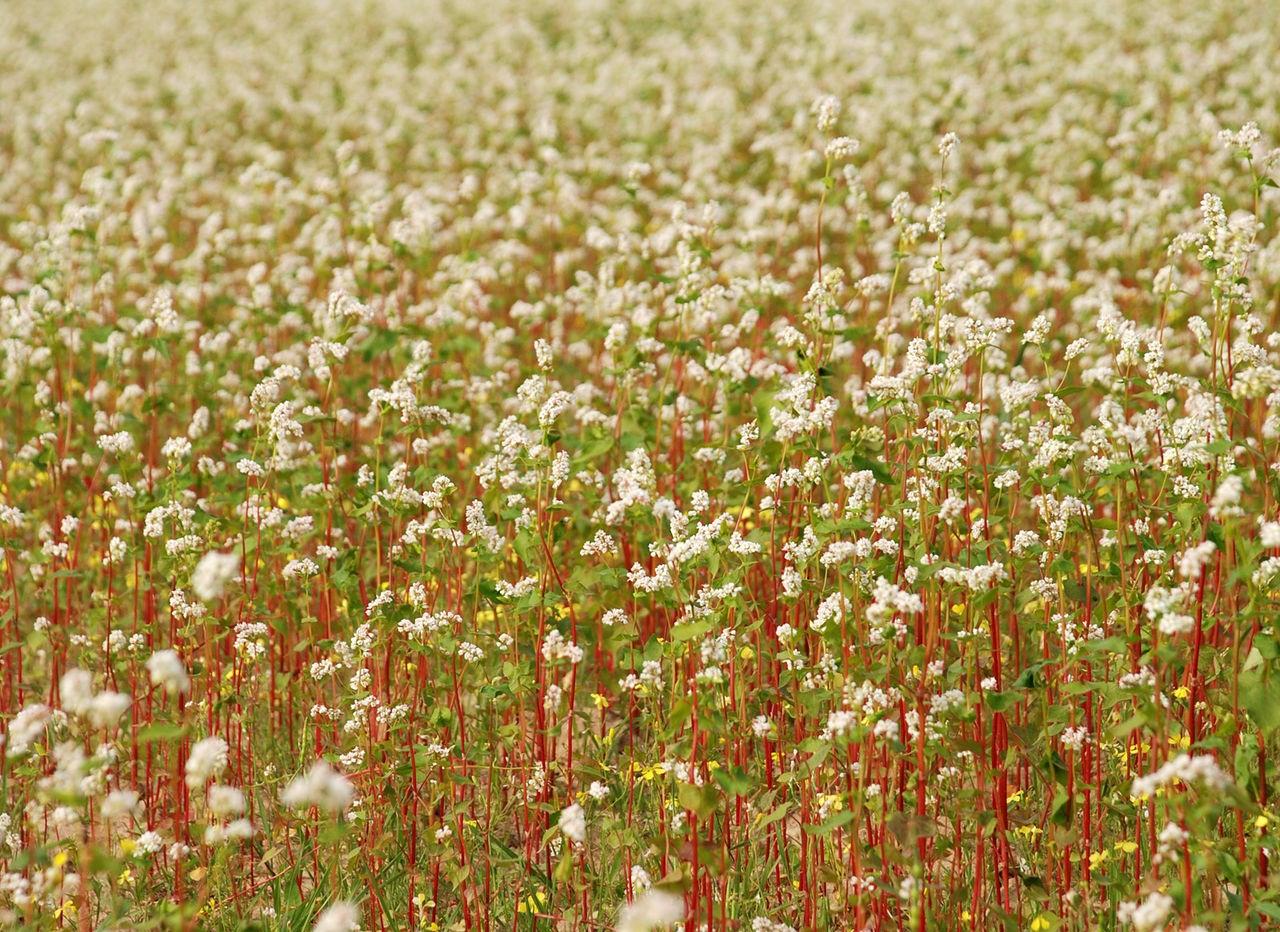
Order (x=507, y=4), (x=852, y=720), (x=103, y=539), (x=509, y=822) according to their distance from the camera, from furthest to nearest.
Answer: (x=507, y=4)
(x=103, y=539)
(x=509, y=822)
(x=852, y=720)

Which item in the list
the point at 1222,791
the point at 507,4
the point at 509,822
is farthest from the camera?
the point at 507,4

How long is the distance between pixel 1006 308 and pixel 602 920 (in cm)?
689

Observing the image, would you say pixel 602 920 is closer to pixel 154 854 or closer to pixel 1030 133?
pixel 154 854

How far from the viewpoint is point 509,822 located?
5.27 meters

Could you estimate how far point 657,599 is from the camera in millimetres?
4957

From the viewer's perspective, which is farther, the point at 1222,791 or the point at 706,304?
the point at 706,304

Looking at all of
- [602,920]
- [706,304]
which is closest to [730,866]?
[602,920]

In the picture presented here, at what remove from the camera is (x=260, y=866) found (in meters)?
5.08

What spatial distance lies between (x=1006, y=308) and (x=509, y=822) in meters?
6.49

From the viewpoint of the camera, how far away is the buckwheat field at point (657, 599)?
4.17 metres

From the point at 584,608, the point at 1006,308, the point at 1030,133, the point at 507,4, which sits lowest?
the point at 584,608

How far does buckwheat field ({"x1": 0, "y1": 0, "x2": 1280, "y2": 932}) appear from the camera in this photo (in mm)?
4172

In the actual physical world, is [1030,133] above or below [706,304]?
above

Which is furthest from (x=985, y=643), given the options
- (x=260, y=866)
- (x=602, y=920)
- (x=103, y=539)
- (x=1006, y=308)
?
(x=1006, y=308)
